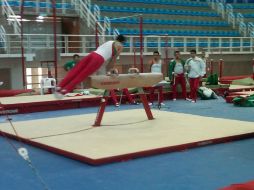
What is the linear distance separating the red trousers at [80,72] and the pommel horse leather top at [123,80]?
17 centimetres

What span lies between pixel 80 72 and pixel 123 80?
0.77 m

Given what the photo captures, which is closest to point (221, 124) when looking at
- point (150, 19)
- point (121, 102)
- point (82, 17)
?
point (121, 102)

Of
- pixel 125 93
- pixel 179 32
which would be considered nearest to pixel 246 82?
pixel 125 93

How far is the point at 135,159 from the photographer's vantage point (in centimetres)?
456

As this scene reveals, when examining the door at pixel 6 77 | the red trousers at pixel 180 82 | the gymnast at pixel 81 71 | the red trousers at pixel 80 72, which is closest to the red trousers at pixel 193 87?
the red trousers at pixel 180 82

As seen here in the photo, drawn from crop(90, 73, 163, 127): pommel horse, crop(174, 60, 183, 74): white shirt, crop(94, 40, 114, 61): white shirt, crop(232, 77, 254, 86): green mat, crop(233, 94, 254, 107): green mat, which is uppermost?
crop(94, 40, 114, 61): white shirt

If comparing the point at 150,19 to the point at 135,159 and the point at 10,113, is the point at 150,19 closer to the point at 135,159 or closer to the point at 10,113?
the point at 10,113

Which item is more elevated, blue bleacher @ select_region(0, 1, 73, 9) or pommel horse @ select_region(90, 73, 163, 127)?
blue bleacher @ select_region(0, 1, 73, 9)

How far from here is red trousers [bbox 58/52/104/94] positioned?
599cm

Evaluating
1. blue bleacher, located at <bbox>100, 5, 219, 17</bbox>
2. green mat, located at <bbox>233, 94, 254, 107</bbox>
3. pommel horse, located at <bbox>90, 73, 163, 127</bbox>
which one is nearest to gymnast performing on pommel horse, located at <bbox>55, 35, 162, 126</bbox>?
pommel horse, located at <bbox>90, 73, 163, 127</bbox>

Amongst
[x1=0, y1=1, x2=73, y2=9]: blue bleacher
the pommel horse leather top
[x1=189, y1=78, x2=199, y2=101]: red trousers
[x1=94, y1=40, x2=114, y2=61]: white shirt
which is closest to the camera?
the pommel horse leather top

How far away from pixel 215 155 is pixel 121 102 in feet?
18.7

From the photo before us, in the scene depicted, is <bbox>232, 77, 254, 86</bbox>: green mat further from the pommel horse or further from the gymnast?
the gymnast

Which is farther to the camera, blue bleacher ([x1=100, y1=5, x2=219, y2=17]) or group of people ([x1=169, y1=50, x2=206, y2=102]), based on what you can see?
blue bleacher ([x1=100, y1=5, x2=219, y2=17])
